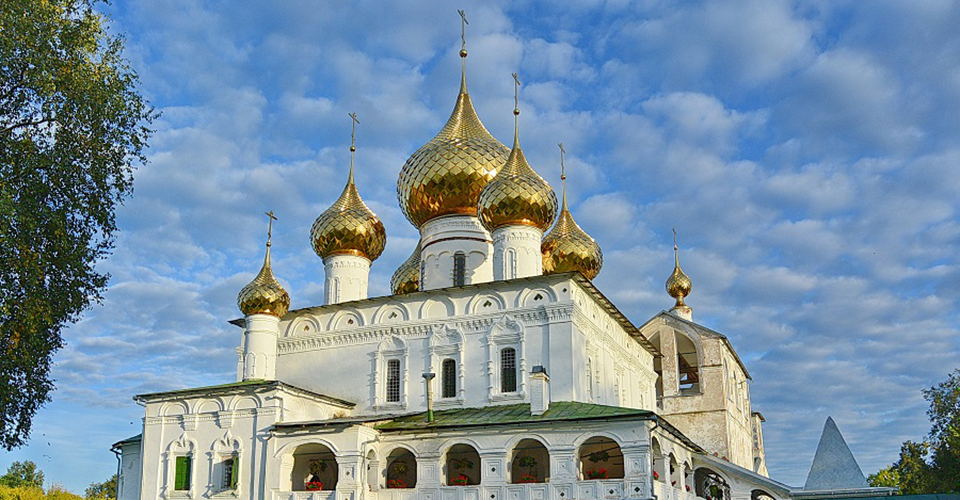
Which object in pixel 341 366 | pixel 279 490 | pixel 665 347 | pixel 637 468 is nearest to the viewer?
pixel 637 468

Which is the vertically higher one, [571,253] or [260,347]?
[571,253]

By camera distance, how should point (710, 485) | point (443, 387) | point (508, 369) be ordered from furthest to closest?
point (710, 485) → point (443, 387) → point (508, 369)

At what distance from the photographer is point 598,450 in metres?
20.1

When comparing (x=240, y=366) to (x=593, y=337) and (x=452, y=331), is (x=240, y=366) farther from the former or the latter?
(x=593, y=337)

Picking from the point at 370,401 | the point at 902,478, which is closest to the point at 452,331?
the point at 370,401

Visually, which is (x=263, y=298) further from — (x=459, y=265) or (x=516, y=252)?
(x=516, y=252)

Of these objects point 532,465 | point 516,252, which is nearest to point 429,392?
point 532,465

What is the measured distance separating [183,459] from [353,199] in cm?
962

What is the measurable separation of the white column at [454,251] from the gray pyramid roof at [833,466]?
9.62 meters

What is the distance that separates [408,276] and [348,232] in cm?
308

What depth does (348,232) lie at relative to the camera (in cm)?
2602

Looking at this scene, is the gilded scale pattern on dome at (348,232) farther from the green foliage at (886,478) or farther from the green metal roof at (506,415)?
the green foliage at (886,478)

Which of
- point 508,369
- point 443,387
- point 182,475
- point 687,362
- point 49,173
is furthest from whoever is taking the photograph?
point 687,362

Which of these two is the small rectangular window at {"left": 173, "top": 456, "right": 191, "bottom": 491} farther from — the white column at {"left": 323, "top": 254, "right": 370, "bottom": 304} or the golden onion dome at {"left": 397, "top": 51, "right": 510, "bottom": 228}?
the golden onion dome at {"left": 397, "top": 51, "right": 510, "bottom": 228}
